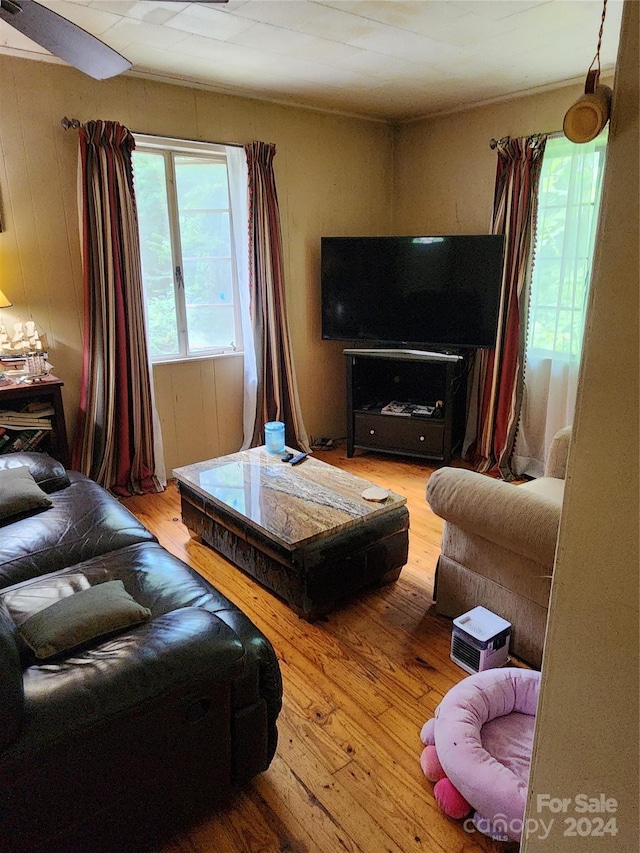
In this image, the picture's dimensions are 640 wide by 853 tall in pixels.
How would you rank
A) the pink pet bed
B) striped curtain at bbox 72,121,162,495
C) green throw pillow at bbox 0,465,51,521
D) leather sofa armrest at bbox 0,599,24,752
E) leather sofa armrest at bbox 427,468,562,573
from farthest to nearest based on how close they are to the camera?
striped curtain at bbox 72,121,162,495, green throw pillow at bbox 0,465,51,521, leather sofa armrest at bbox 427,468,562,573, the pink pet bed, leather sofa armrest at bbox 0,599,24,752

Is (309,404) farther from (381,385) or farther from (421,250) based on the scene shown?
(421,250)

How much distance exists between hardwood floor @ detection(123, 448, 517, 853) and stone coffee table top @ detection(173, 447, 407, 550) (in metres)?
0.38

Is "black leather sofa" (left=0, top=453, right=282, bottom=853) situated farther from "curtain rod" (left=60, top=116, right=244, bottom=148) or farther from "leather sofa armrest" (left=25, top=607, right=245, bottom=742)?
"curtain rod" (left=60, top=116, right=244, bottom=148)

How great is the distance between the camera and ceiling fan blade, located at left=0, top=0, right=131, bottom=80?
1.58 m

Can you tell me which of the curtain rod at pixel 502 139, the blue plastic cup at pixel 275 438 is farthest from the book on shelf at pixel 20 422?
the curtain rod at pixel 502 139

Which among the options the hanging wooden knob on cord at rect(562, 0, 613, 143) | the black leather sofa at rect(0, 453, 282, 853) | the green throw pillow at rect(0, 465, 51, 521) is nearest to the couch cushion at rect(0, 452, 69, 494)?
the green throw pillow at rect(0, 465, 51, 521)

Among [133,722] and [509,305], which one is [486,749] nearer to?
[133,722]

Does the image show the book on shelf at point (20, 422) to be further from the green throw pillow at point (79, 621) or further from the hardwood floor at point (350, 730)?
the green throw pillow at point (79, 621)

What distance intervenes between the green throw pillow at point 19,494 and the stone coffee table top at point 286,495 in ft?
2.32

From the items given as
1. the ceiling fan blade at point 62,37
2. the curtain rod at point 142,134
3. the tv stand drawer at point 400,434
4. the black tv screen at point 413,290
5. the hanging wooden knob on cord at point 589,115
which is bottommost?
the tv stand drawer at point 400,434

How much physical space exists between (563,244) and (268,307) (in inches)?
75.4

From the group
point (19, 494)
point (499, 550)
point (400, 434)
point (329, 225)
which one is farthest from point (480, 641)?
point (329, 225)

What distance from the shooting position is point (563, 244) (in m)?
3.44

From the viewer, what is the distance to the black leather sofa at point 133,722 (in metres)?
1.10
